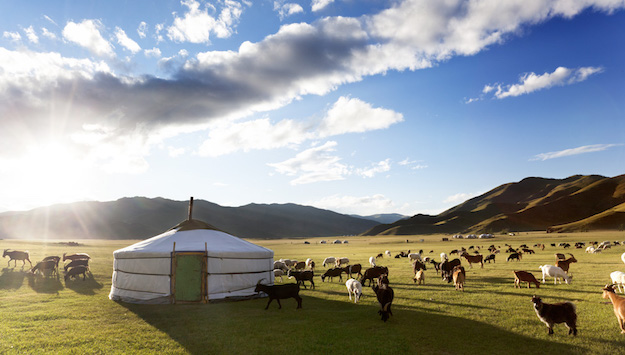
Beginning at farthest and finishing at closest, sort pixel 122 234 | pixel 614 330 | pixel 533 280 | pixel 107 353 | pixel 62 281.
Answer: pixel 122 234, pixel 62 281, pixel 533 280, pixel 614 330, pixel 107 353

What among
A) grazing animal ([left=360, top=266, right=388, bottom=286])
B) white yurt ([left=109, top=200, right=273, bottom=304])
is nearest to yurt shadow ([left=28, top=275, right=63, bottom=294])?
white yurt ([left=109, top=200, right=273, bottom=304])

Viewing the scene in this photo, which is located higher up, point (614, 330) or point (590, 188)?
point (590, 188)

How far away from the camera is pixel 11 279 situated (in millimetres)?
23188

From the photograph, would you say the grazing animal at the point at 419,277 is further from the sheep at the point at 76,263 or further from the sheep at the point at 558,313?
the sheep at the point at 76,263

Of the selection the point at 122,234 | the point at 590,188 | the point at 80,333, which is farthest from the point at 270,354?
the point at 590,188

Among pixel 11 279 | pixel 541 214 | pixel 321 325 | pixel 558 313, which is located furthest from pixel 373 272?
pixel 541 214

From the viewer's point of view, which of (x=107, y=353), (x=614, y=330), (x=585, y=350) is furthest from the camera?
(x=614, y=330)

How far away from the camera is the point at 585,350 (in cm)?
856

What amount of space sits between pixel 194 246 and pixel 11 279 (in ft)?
55.2

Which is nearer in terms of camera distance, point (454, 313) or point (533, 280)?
point (454, 313)

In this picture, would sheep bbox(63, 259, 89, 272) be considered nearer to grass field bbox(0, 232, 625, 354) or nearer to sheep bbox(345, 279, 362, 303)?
grass field bbox(0, 232, 625, 354)

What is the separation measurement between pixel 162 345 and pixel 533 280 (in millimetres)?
17046

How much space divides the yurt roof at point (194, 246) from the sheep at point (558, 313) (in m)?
12.0

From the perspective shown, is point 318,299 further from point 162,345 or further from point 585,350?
point 585,350
